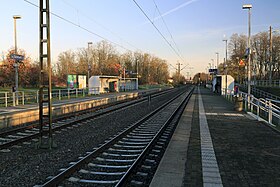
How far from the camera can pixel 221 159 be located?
698 centimetres

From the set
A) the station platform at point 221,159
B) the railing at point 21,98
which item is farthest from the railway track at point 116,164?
the railing at point 21,98

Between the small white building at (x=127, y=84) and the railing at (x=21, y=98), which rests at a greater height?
the small white building at (x=127, y=84)

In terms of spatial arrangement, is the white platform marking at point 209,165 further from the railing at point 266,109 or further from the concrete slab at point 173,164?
the railing at point 266,109

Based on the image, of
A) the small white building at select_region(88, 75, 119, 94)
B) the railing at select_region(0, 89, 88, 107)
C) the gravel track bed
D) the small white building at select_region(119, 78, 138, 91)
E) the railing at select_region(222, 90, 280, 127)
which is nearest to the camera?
the gravel track bed

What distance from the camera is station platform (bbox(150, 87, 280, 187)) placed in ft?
18.1

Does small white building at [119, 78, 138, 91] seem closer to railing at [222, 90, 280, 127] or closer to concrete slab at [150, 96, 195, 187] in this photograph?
railing at [222, 90, 280, 127]

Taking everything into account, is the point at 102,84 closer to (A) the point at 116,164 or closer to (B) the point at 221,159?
(A) the point at 116,164

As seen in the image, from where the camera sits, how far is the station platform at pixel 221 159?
5.51 metres

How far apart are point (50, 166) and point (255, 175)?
4425mm

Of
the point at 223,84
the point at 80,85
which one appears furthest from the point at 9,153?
the point at 223,84

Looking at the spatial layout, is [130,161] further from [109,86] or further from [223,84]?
[109,86]

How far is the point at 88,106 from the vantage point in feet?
74.6

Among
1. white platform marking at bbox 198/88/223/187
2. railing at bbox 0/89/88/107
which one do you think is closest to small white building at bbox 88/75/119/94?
railing at bbox 0/89/88/107

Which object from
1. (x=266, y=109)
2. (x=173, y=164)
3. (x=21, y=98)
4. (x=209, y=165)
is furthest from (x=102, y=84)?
(x=209, y=165)
